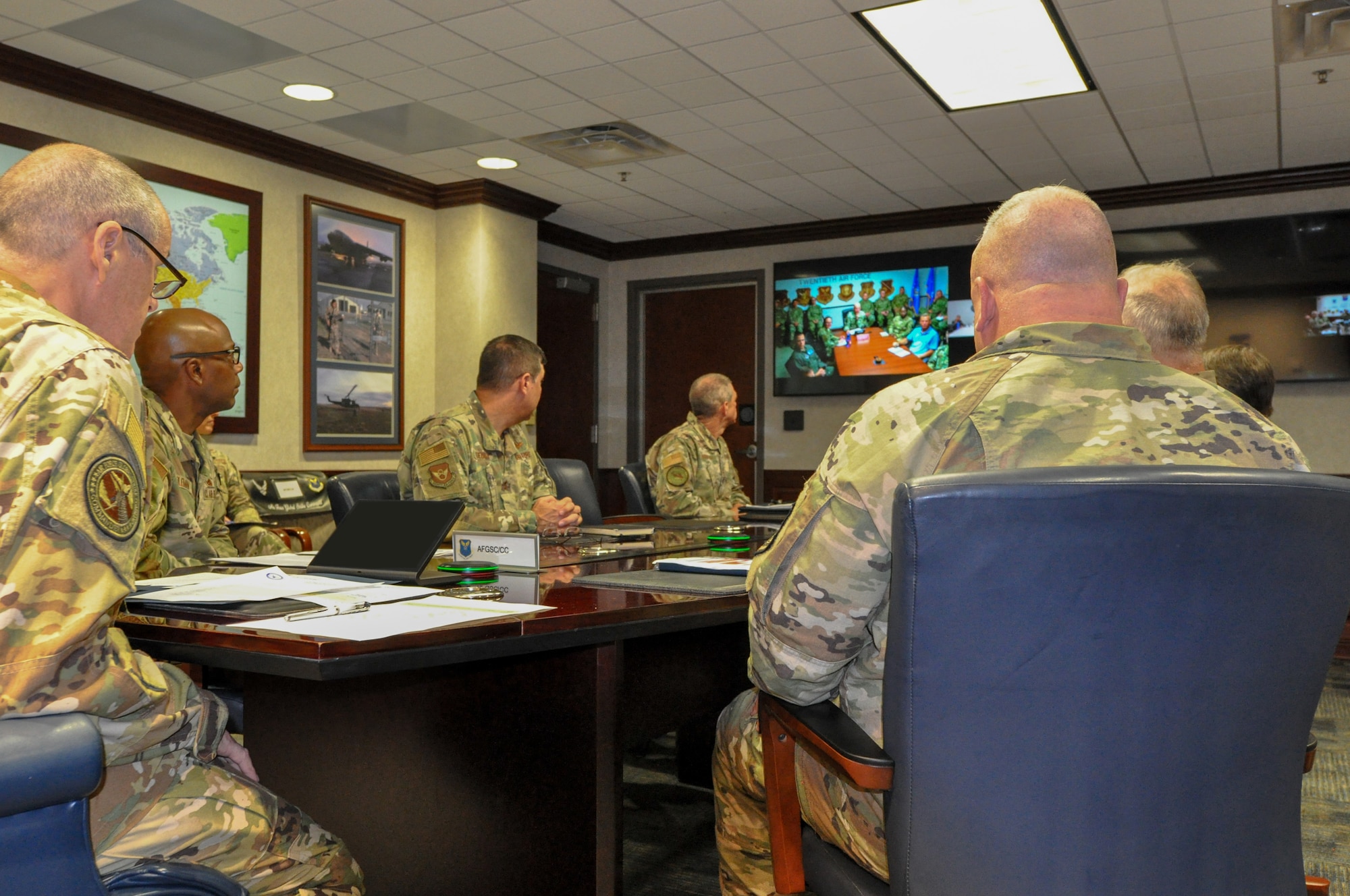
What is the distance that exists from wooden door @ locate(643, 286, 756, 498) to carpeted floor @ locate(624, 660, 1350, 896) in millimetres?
4368

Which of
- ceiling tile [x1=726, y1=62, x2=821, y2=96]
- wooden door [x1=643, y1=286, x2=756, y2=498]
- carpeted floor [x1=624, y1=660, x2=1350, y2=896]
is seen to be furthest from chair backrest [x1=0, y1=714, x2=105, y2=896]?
wooden door [x1=643, y1=286, x2=756, y2=498]

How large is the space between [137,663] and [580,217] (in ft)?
21.2

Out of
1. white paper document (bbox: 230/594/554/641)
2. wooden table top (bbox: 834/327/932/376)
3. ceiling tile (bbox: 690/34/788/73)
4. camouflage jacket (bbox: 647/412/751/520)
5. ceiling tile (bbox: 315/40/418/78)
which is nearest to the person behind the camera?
white paper document (bbox: 230/594/554/641)

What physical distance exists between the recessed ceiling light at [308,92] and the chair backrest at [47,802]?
4.45m

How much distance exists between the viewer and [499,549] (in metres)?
2.13

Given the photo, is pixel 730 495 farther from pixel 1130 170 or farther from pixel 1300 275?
pixel 1300 275

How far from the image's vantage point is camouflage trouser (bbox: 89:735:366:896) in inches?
43.6

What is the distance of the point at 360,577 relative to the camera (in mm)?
1839

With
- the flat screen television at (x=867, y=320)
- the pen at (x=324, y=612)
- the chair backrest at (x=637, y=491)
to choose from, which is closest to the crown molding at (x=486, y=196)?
the flat screen television at (x=867, y=320)

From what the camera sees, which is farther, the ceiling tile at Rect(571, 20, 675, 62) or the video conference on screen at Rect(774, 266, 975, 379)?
the video conference on screen at Rect(774, 266, 975, 379)

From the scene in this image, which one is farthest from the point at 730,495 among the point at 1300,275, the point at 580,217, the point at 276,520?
the point at 1300,275

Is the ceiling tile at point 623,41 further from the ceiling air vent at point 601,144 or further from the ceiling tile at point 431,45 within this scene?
the ceiling air vent at point 601,144

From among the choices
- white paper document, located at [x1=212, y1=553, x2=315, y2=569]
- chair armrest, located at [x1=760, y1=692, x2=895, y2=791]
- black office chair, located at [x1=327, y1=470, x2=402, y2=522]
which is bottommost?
chair armrest, located at [x1=760, y1=692, x2=895, y2=791]

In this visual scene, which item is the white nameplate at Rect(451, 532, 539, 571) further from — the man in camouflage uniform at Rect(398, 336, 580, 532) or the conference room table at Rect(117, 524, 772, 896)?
the man in camouflage uniform at Rect(398, 336, 580, 532)
